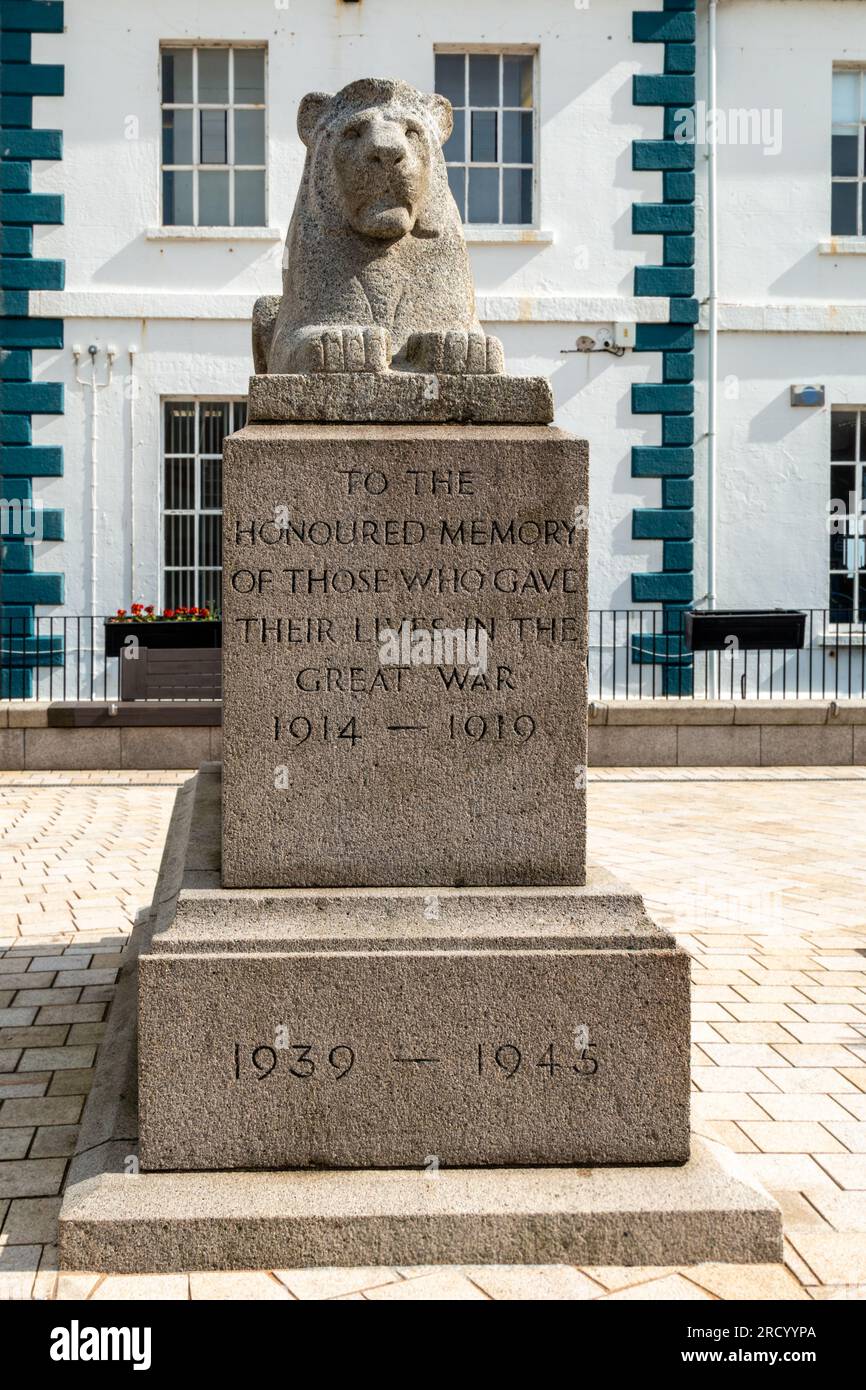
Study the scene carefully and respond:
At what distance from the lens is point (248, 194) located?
13.7 metres

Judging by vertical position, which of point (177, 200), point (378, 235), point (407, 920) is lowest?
point (407, 920)

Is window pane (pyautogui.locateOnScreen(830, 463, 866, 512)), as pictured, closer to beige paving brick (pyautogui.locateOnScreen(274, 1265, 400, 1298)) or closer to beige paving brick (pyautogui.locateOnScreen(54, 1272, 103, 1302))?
beige paving brick (pyautogui.locateOnScreen(274, 1265, 400, 1298))

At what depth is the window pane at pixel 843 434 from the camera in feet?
46.4

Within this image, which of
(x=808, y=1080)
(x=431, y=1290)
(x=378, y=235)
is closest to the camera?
(x=431, y=1290)

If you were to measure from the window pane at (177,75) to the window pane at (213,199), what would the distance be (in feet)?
2.51

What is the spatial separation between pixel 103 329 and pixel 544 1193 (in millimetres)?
11757

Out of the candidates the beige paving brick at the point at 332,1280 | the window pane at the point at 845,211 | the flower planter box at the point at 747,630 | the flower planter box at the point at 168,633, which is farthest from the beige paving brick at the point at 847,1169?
the window pane at the point at 845,211

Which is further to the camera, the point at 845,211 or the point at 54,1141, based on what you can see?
the point at 845,211

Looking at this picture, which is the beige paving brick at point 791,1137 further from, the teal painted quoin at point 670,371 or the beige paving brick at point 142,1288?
the teal painted quoin at point 670,371

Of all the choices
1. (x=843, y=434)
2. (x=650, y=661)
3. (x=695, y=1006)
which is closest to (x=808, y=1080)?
(x=695, y=1006)

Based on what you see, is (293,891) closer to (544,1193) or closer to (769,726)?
(544,1193)

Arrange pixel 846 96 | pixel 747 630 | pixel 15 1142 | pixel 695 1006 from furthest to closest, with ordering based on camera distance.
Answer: pixel 846 96
pixel 747 630
pixel 695 1006
pixel 15 1142

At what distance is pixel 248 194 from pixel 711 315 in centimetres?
470

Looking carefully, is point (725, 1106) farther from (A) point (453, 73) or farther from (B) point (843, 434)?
(A) point (453, 73)
